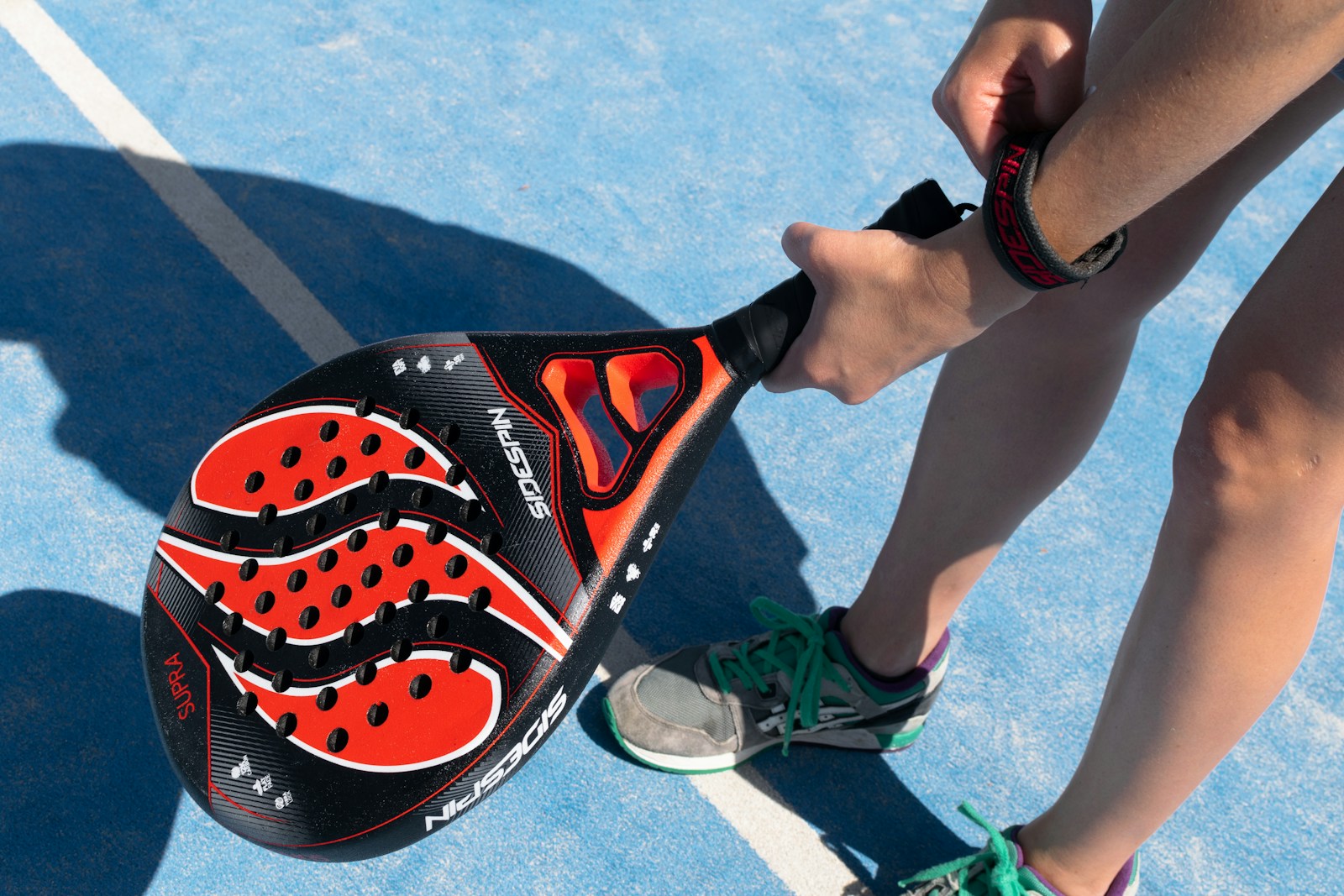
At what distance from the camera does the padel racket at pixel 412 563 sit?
47.8 inches

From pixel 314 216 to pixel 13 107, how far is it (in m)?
0.86

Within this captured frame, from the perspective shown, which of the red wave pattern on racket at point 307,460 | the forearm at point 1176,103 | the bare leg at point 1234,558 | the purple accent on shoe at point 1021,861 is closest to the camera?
the forearm at point 1176,103

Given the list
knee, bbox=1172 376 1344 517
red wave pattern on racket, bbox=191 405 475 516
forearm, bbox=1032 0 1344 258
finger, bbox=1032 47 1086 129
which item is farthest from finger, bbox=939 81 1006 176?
red wave pattern on racket, bbox=191 405 475 516

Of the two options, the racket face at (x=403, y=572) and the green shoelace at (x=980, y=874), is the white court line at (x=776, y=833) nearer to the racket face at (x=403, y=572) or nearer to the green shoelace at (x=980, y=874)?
the green shoelace at (x=980, y=874)

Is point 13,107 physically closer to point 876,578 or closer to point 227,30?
point 227,30

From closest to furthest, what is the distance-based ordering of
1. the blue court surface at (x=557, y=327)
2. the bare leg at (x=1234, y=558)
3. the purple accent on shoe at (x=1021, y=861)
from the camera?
the bare leg at (x=1234, y=558) < the purple accent on shoe at (x=1021, y=861) < the blue court surface at (x=557, y=327)

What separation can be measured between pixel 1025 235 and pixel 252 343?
1755 millimetres

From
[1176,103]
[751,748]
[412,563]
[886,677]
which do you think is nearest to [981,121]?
[1176,103]

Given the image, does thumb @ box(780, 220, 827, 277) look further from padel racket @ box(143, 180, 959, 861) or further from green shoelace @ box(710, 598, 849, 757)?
green shoelace @ box(710, 598, 849, 757)

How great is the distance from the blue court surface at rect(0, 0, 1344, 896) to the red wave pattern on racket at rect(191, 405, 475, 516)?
65 cm

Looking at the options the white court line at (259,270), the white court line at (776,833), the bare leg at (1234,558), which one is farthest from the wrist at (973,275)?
the white court line at (259,270)

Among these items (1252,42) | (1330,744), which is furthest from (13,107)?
(1330,744)

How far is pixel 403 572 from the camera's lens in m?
1.27

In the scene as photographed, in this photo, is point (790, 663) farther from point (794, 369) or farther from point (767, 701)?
point (794, 369)
